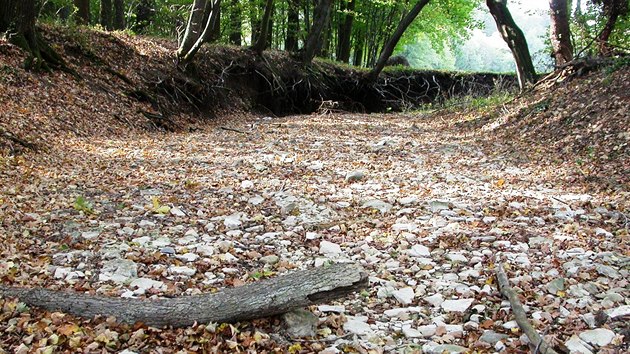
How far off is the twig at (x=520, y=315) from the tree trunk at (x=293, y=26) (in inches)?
653

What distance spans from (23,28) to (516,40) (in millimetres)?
11173

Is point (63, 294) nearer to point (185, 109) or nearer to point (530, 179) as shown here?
point (530, 179)

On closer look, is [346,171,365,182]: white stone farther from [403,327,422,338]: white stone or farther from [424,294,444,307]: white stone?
[403,327,422,338]: white stone

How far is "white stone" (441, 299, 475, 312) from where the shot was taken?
140 inches

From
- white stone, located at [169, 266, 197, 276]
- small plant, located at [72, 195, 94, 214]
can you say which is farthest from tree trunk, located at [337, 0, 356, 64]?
white stone, located at [169, 266, 197, 276]

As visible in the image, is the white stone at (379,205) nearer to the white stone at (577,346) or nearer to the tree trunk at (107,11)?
the white stone at (577,346)

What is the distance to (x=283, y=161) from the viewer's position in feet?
27.4

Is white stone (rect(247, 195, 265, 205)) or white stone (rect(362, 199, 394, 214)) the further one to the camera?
white stone (rect(247, 195, 265, 205))

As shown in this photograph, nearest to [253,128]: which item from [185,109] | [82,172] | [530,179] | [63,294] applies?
[185,109]

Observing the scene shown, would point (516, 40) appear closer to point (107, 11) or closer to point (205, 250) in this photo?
point (205, 250)

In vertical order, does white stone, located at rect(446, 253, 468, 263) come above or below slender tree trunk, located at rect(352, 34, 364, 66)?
below

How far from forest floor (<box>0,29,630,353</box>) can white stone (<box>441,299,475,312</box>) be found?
13 millimetres

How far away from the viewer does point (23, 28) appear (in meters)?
9.72

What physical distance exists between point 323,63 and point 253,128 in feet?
24.3
